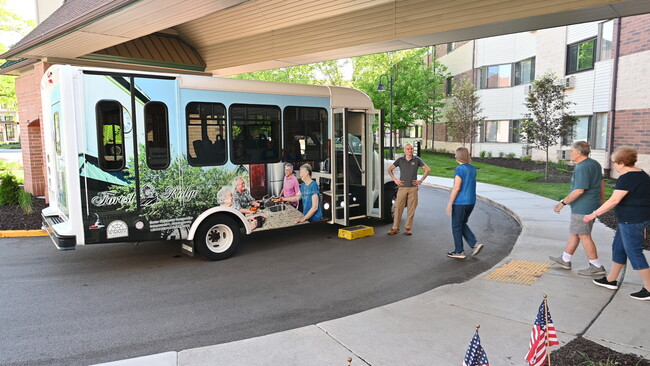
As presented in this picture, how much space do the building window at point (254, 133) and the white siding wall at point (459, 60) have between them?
2552cm

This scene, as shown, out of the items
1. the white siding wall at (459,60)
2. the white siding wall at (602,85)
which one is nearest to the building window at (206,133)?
the white siding wall at (602,85)

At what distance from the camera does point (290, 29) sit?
1127 cm

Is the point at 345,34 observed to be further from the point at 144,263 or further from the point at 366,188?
the point at 144,263

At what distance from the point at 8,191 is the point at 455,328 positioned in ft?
39.9

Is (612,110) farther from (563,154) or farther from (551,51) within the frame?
(551,51)

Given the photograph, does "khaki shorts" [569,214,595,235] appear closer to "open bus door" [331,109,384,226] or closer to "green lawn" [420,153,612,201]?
"open bus door" [331,109,384,226]

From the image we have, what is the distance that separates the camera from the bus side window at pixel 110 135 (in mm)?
6445

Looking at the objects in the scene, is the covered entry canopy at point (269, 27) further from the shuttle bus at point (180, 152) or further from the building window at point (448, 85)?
the building window at point (448, 85)

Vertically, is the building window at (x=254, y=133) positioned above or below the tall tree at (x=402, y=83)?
below

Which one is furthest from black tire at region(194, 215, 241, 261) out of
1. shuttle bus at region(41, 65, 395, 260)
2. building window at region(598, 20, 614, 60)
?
building window at region(598, 20, 614, 60)

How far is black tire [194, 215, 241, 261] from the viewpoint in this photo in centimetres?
743

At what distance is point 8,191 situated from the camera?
1193cm

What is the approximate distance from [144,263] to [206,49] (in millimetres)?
8231

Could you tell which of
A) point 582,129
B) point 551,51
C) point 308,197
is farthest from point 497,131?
point 308,197
